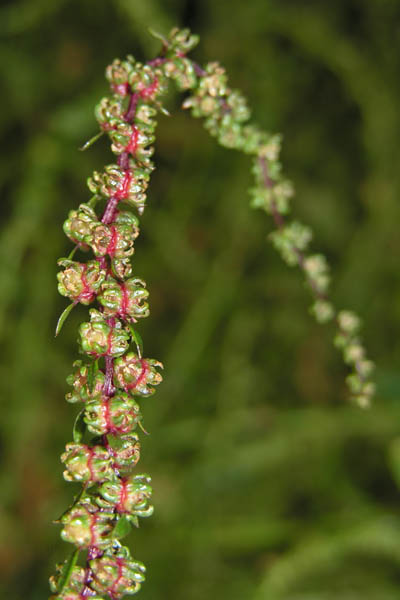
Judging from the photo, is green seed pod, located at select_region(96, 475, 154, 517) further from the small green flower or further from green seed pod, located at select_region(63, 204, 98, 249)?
green seed pod, located at select_region(63, 204, 98, 249)

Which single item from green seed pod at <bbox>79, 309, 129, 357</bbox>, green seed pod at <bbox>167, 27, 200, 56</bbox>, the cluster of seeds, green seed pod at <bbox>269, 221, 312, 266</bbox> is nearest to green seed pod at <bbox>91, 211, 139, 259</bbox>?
the cluster of seeds

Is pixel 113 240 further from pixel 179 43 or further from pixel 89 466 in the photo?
pixel 179 43

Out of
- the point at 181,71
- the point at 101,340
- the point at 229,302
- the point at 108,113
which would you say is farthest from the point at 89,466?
the point at 229,302

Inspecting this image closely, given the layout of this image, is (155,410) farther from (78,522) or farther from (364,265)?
(78,522)

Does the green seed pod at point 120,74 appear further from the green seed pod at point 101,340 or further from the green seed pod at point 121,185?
the green seed pod at point 101,340

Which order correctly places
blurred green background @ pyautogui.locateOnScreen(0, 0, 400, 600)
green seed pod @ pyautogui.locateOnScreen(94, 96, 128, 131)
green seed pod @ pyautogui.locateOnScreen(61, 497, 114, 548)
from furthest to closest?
blurred green background @ pyautogui.locateOnScreen(0, 0, 400, 600) → green seed pod @ pyautogui.locateOnScreen(94, 96, 128, 131) → green seed pod @ pyautogui.locateOnScreen(61, 497, 114, 548)

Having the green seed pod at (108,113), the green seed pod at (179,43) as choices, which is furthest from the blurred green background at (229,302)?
the green seed pod at (108,113)
